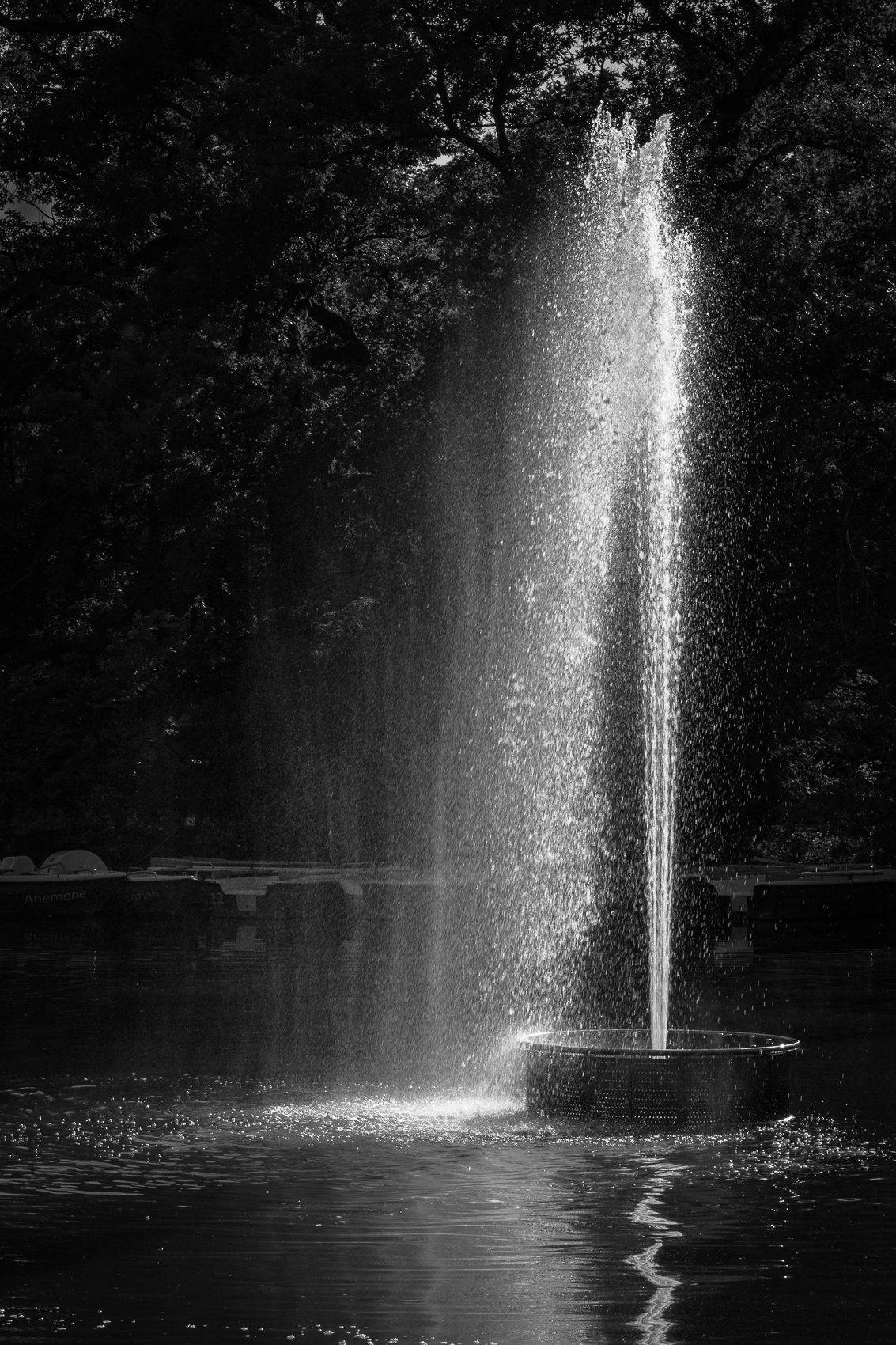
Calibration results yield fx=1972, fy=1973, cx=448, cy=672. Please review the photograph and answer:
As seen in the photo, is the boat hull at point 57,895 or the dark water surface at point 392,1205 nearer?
the dark water surface at point 392,1205

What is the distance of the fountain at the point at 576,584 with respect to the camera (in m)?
20.2

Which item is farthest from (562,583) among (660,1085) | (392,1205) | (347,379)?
(392,1205)

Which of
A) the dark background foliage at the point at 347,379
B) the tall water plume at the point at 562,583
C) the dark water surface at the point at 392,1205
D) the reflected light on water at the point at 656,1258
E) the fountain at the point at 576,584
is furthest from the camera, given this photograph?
the dark background foliage at the point at 347,379

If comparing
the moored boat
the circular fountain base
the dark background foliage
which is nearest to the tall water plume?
the dark background foliage

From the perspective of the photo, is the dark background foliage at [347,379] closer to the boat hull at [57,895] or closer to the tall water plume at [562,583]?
the tall water plume at [562,583]

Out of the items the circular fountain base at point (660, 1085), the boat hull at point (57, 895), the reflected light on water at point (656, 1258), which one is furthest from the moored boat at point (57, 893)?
the reflected light on water at point (656, 1258)

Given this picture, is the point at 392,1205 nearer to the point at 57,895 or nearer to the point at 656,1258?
the point at 656,1258

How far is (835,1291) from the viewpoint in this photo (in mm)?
6562

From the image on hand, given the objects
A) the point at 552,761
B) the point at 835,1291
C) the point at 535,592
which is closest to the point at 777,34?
the point at 535,592

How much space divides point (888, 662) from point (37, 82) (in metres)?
19.0

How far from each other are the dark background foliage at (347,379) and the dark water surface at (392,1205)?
10.5 metres

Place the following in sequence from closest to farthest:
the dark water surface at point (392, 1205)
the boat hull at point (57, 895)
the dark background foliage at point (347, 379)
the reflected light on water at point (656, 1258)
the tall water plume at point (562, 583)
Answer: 1. the reflected light on water at point (656, 1258)
2. the dark water surface at point (392, 1205)
3. the tall water plume at point (562, 583)
4. the dark background foliage at point (347, 379)
5. the boat hull at point (57, 895)

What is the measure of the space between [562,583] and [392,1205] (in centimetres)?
1690

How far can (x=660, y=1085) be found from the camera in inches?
397
